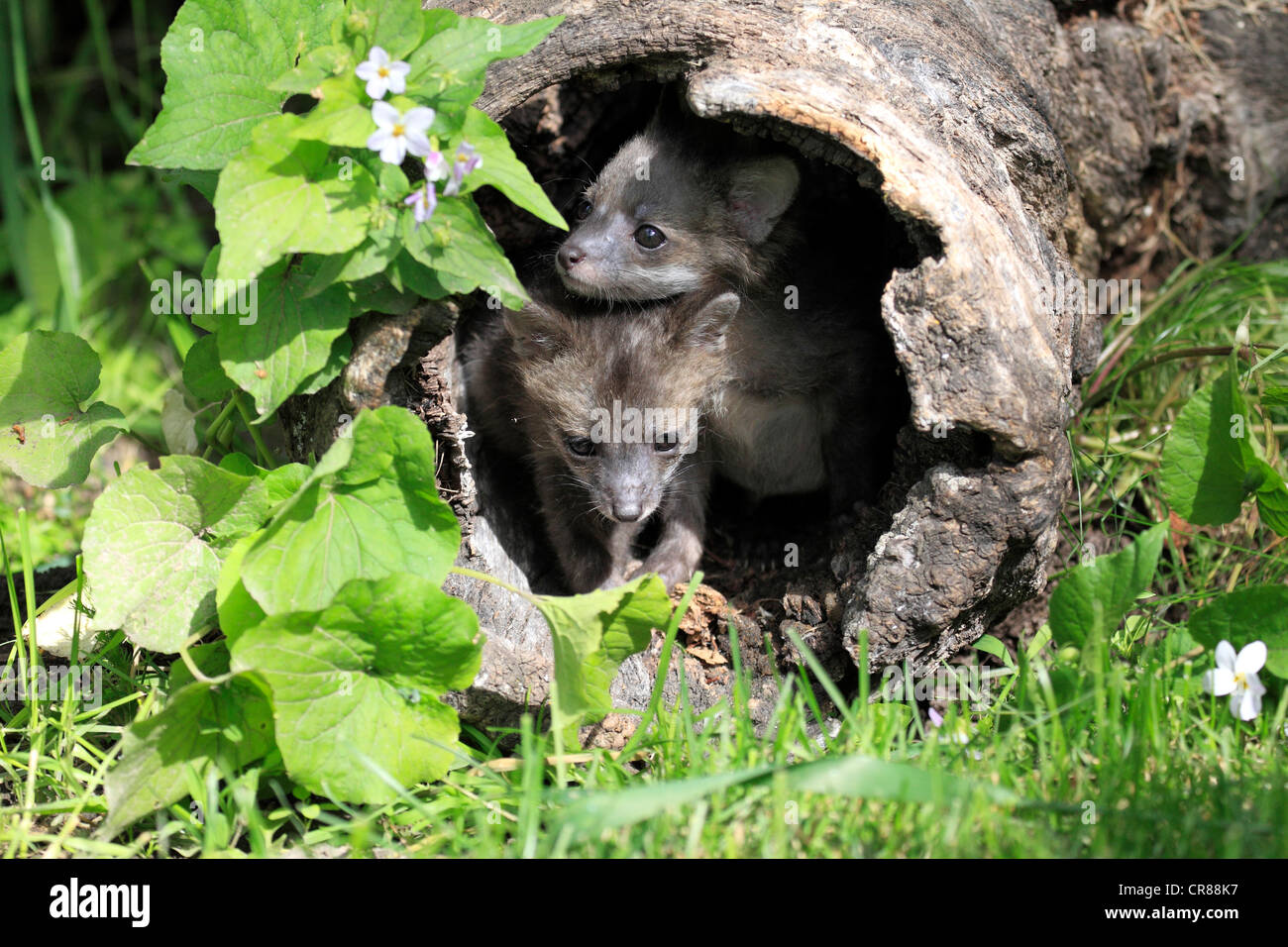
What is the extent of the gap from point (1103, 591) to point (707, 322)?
1610 mm

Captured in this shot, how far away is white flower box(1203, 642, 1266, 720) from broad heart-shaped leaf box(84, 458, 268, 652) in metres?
2.51

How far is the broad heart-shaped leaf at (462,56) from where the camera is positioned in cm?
270

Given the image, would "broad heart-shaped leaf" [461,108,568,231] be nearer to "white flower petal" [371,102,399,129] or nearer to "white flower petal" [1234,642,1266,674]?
"white flower petal" [371,102,399,129]

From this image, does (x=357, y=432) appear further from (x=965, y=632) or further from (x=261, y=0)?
(x=965, y=632)

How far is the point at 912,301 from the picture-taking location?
2.99m

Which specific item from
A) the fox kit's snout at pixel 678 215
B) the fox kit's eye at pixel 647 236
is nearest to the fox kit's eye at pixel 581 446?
the fox kit's snout at pixel 678 215

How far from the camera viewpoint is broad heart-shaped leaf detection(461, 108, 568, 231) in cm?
272

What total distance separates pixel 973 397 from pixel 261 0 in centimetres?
210

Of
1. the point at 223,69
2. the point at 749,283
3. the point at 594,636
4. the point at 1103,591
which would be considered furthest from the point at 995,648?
the point at 223,69

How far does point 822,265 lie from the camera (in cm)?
452

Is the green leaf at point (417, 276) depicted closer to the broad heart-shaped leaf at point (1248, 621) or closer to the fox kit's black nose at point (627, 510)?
the fox kit's black nose at point (627, 510)

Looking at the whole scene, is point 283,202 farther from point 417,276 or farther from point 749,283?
point 749,283

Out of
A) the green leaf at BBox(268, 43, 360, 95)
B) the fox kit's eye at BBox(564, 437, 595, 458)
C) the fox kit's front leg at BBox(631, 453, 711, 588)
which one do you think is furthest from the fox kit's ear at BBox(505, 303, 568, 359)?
the green leaf at BBox(268, 43, 360, 95)

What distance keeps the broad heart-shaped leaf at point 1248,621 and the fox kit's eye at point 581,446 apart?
196 cm
